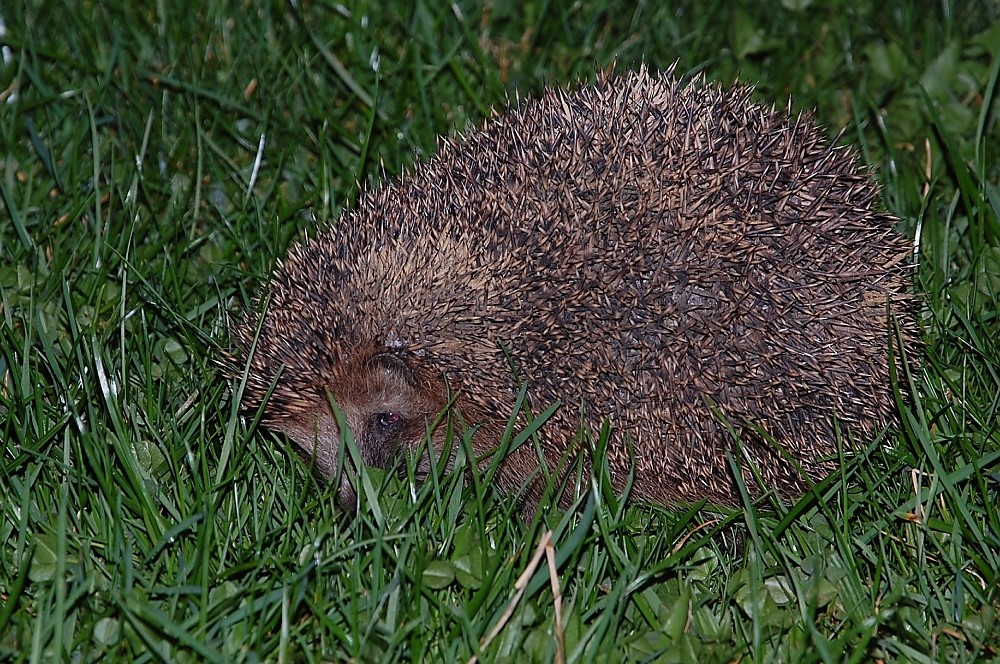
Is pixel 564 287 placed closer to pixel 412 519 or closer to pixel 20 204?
pixel 412 519

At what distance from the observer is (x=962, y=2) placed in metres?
7.02

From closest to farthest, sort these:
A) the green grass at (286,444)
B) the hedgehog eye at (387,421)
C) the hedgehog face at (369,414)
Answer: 1. the green grass at (286,444)
2. the hedgehog face at (369,414)
3. the hedgehog eye at (387,421)

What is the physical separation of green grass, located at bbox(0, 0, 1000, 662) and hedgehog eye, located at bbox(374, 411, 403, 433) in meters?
0.27

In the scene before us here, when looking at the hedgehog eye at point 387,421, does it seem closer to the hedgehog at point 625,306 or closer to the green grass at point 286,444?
the hedgehog at point 625,306

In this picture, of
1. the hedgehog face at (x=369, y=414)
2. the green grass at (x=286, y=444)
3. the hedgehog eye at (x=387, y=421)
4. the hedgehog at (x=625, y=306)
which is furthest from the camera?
the hedgehog eye at (x=387, y=421)

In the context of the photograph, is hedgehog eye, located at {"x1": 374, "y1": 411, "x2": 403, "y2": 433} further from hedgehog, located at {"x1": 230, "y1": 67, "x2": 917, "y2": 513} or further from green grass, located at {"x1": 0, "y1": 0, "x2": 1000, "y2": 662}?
green grass, located at {"x1": 0, "y1": 0, "x2": 1000, "y2": 662}

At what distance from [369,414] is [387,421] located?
2.8 inches

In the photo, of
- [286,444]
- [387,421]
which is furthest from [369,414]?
[286,444]

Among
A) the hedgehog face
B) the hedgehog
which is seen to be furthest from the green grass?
the hedgehog

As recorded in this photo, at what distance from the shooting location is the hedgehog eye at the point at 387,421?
4281mm

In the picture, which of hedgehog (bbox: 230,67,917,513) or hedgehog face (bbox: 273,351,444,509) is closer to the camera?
hedgehog (bbox: 230,67,917,513)

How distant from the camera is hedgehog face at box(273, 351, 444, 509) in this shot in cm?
413

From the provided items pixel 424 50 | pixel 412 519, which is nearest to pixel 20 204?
pixel 424 50

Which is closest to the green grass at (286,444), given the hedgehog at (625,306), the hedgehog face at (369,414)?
the hedgehog face at (369,414)
